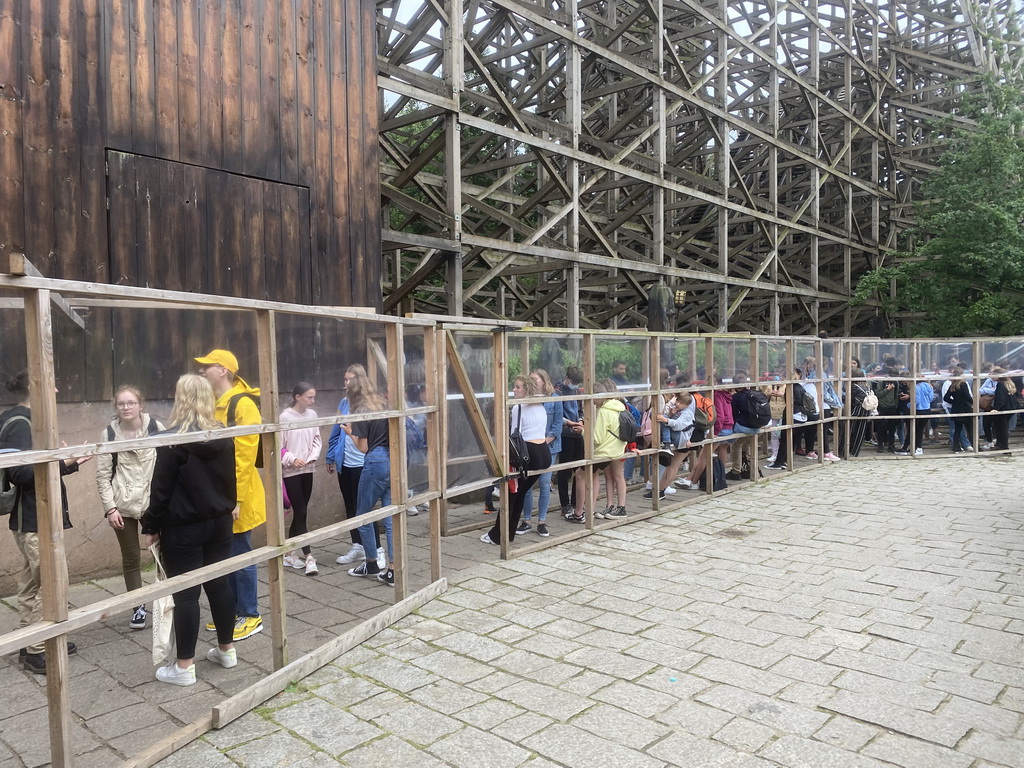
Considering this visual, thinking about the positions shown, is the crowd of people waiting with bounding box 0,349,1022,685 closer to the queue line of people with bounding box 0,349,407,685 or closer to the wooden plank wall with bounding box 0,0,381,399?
the queue line of people with bounding box 0,349,407,685

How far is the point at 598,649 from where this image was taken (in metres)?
4.27

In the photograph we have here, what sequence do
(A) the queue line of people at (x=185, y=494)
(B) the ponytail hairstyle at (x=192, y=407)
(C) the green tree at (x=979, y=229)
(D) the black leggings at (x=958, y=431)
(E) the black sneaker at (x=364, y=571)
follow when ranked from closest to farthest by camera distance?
1. (B) the ponytail hairstyle at (x=192, y=407)
2. (A) the queue line of people at (x=185, y=494)
3. (E) the black sneaker at (x=364, y=571)
4. (D) the black leggings at (x=958, y=431)
5. (C) the green tree at (x=979, y=229)

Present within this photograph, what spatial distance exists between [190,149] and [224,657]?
15.3ft

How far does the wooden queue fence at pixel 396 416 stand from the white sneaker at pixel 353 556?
0.86 metres

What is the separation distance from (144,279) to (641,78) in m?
9.83

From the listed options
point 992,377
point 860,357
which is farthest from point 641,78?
point 992,377

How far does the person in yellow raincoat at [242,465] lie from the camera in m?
3.77

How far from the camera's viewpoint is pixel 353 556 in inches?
249

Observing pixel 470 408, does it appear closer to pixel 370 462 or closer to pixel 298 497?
pixel 370 462

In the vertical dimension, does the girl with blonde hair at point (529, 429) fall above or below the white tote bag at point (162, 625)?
above

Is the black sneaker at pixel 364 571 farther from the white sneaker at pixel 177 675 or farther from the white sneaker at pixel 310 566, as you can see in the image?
the white sneaker at pixel 177 675

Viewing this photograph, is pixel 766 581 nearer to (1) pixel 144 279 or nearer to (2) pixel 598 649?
(2) pixel 598 649

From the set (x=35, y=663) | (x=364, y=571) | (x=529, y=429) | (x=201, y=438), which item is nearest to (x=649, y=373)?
(x=529, y=429)

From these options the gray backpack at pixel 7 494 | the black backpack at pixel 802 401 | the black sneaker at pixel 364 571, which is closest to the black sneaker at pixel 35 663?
the gray backpack at pixel 7 494
